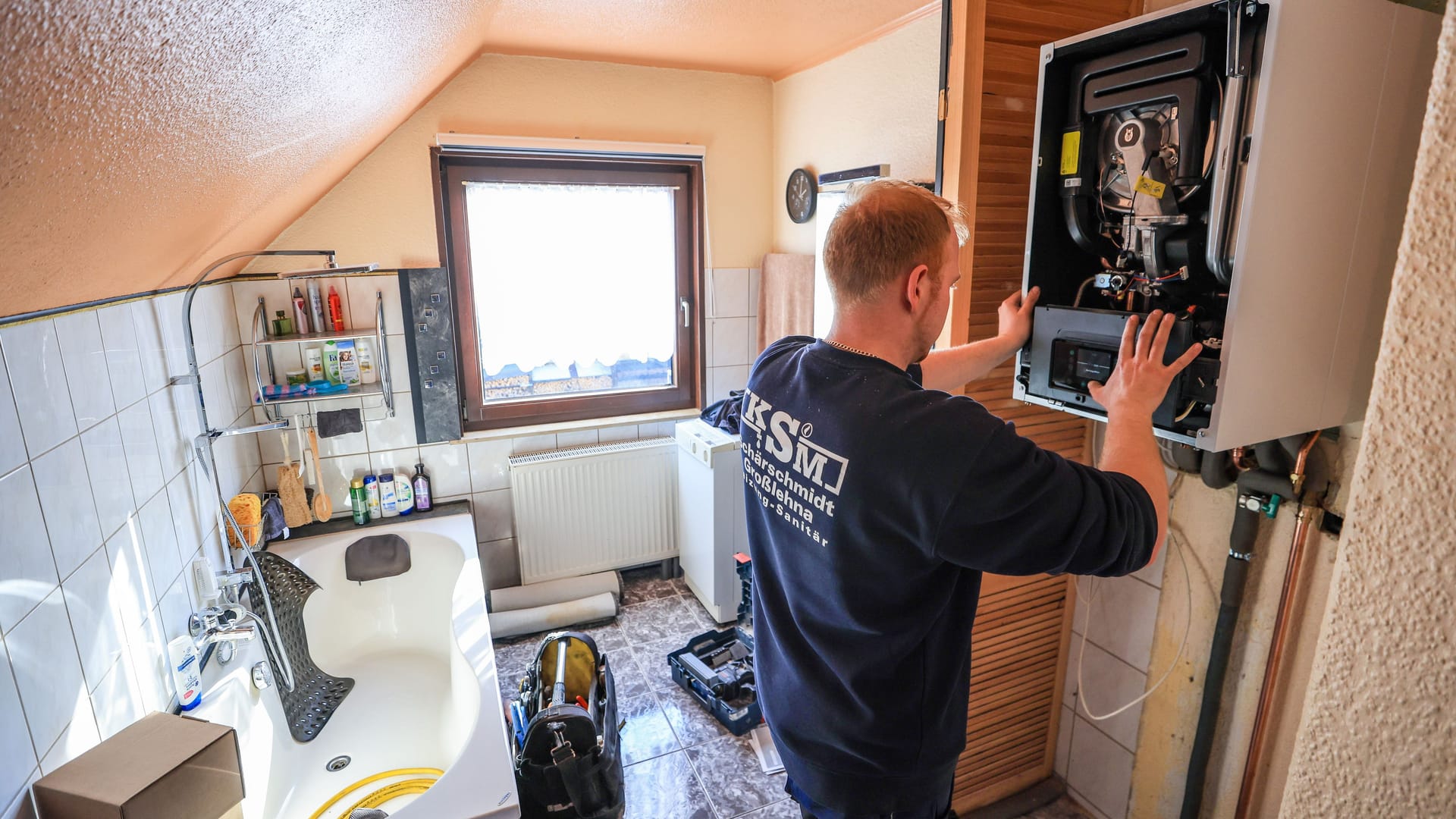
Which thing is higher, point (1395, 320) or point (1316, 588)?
point (1395, 320)

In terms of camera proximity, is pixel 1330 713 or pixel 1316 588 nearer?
pixel 1330 713

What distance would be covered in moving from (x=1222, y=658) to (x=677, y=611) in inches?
79.7

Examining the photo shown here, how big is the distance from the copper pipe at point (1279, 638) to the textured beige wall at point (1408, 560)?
1189 mm

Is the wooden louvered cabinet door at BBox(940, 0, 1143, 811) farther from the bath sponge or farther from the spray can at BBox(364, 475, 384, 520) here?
the spray can at BBox(364, 475, 384, 520)

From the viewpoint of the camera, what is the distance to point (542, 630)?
2.85 metres

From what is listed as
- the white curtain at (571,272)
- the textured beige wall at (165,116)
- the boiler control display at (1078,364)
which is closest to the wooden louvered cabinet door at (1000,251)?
the boiler control display at (1078,364)

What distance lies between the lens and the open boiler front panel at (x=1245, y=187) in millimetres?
975

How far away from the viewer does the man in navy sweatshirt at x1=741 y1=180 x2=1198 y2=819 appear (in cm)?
88

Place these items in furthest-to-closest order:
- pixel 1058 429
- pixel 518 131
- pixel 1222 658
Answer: pixel 518 131, pixel 1058 429, pixel 1222 658

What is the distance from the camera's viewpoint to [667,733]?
2.32 m

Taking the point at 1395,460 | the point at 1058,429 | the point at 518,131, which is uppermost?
the point at 518,131

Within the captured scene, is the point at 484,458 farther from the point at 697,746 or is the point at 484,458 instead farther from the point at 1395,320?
the point at 1395,320

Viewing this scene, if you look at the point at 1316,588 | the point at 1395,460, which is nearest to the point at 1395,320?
the point at 1395,460

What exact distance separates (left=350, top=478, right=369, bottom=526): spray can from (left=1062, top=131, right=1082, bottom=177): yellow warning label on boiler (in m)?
2.53
